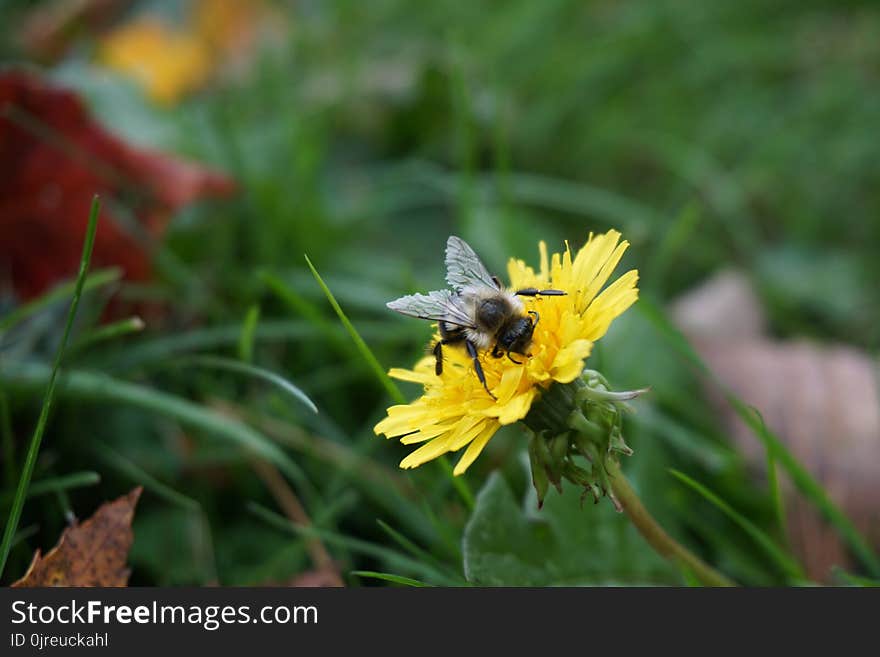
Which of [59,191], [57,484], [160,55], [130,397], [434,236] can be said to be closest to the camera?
[57,484]

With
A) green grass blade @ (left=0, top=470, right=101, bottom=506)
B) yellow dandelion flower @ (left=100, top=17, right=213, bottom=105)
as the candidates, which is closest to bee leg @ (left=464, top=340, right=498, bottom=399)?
green grass blade @ (left=0, top=470, right=101, bottom=506)

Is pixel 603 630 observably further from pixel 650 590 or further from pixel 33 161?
pixel 33 161

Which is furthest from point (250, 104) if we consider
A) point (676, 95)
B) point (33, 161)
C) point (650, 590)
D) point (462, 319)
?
point (650, 590)

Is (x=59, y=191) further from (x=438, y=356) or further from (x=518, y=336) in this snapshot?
(x=518, y=336)

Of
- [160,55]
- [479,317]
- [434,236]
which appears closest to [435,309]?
[479,317]

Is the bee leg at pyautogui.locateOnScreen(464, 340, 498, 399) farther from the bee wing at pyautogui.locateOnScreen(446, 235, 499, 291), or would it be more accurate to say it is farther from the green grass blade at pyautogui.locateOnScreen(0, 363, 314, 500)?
the green grass blade at pyautogui.locateOnScreen(0, 363, 314, 500)

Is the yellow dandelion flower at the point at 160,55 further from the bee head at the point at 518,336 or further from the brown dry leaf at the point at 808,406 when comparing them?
the bee head at the point at 518,336
